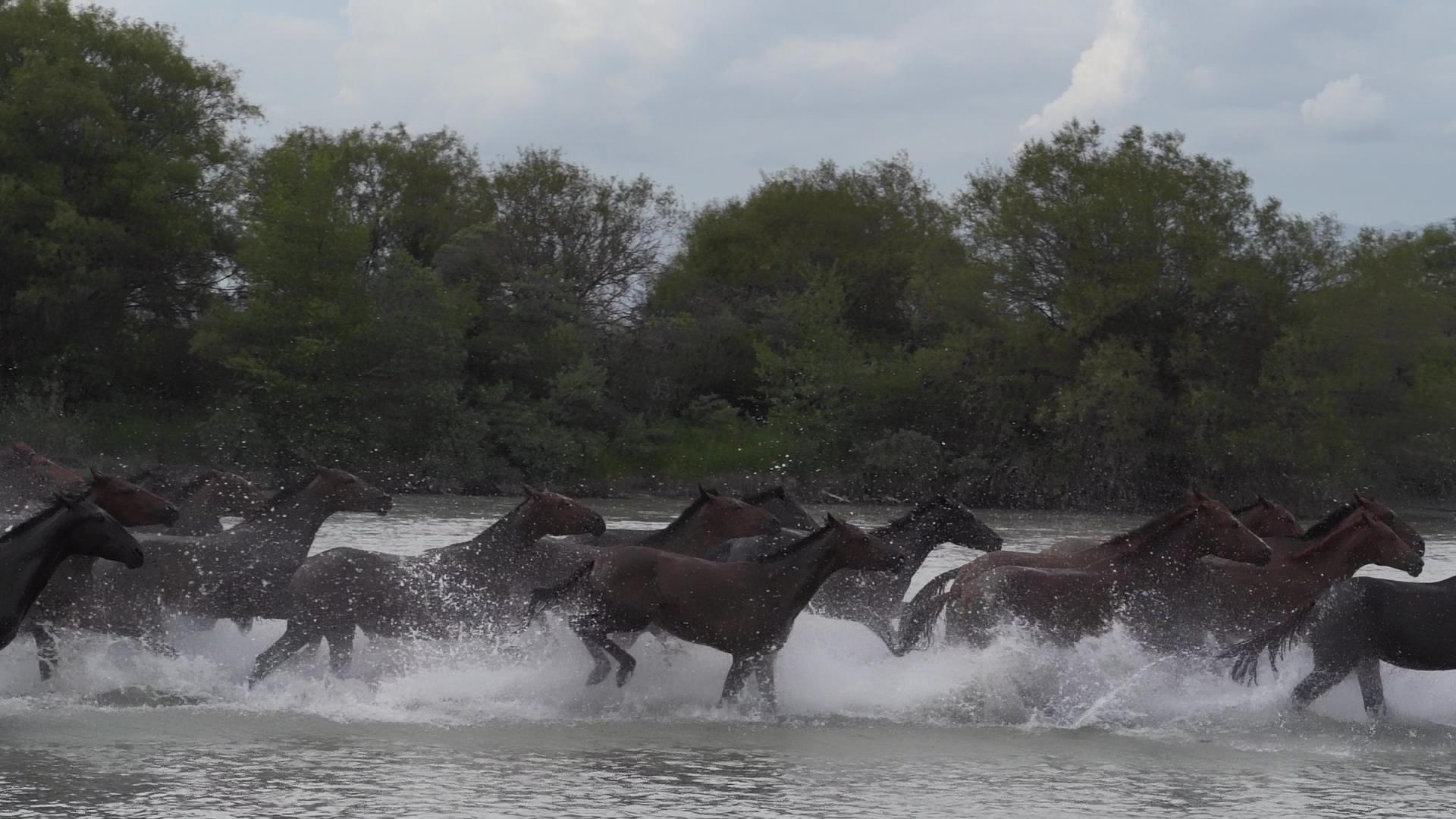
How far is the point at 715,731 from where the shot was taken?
10.1 m

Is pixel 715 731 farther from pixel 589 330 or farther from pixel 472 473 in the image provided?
pixel 589 330

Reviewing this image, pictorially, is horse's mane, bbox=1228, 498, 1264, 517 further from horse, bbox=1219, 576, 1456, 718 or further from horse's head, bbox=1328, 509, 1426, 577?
horse, bbox=1219, 576, 1456, 718

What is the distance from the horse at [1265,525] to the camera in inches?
511

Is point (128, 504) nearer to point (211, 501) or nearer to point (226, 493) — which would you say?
point (211, 501)

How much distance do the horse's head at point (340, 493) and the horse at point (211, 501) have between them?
50.2 inches

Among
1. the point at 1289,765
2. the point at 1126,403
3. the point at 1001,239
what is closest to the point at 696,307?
the point at 1001,239

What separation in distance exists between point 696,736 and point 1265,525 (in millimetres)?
5399

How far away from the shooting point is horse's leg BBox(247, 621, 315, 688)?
10.8 metres

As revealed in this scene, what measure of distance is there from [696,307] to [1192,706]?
1433 inches

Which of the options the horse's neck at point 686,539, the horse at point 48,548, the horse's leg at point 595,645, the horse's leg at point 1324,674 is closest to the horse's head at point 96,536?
the horse at point 48,548

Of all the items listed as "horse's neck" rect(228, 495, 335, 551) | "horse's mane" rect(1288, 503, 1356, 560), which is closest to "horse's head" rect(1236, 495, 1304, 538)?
"horse's mane" rect(1288, 503, 1356, 560)

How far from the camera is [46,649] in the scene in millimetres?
10633

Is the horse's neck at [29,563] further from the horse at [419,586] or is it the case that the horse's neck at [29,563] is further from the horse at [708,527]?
the horse at [708,527]

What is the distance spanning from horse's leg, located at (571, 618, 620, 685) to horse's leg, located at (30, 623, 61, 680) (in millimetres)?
3117
